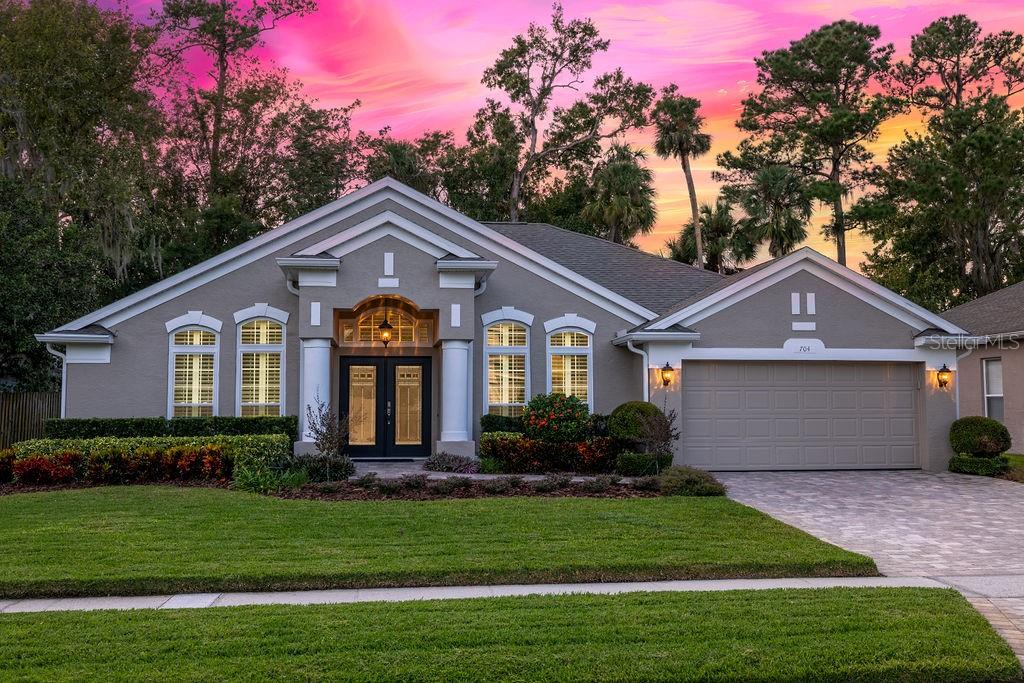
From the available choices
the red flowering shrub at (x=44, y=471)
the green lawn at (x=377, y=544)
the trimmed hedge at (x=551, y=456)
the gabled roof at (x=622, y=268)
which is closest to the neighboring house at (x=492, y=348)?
the trimmed hedge at (x=551, y=456)

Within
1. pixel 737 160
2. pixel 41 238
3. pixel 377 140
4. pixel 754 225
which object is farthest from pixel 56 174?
pixel 737 160

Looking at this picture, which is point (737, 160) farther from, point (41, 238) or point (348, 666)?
point (348, 666)

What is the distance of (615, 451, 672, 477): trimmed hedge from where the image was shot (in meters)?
14.0

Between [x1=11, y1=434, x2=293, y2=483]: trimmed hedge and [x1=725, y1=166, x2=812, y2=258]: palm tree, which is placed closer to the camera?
[x1=11, y1=434, x2=293, y2=483]: trimmed hedge

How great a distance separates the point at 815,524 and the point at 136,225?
1966cm

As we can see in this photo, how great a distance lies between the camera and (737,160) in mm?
36500

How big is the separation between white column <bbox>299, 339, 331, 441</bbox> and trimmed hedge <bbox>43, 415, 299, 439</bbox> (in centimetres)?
43

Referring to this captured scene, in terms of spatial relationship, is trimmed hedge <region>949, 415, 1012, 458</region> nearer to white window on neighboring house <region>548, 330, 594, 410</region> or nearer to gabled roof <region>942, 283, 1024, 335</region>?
gabled roof <region>942, 283, 1024, 335</region>

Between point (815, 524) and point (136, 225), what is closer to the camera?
point (815, 524)

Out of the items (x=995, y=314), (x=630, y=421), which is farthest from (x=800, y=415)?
(x=995, y=314)

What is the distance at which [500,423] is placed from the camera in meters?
15.8

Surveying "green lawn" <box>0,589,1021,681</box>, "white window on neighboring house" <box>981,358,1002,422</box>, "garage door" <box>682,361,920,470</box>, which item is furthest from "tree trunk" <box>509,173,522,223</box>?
"green lawn" <box>0,589,1021,681</box>

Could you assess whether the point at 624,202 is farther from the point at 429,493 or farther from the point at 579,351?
the point at 429,493

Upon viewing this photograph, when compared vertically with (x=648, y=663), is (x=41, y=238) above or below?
above
